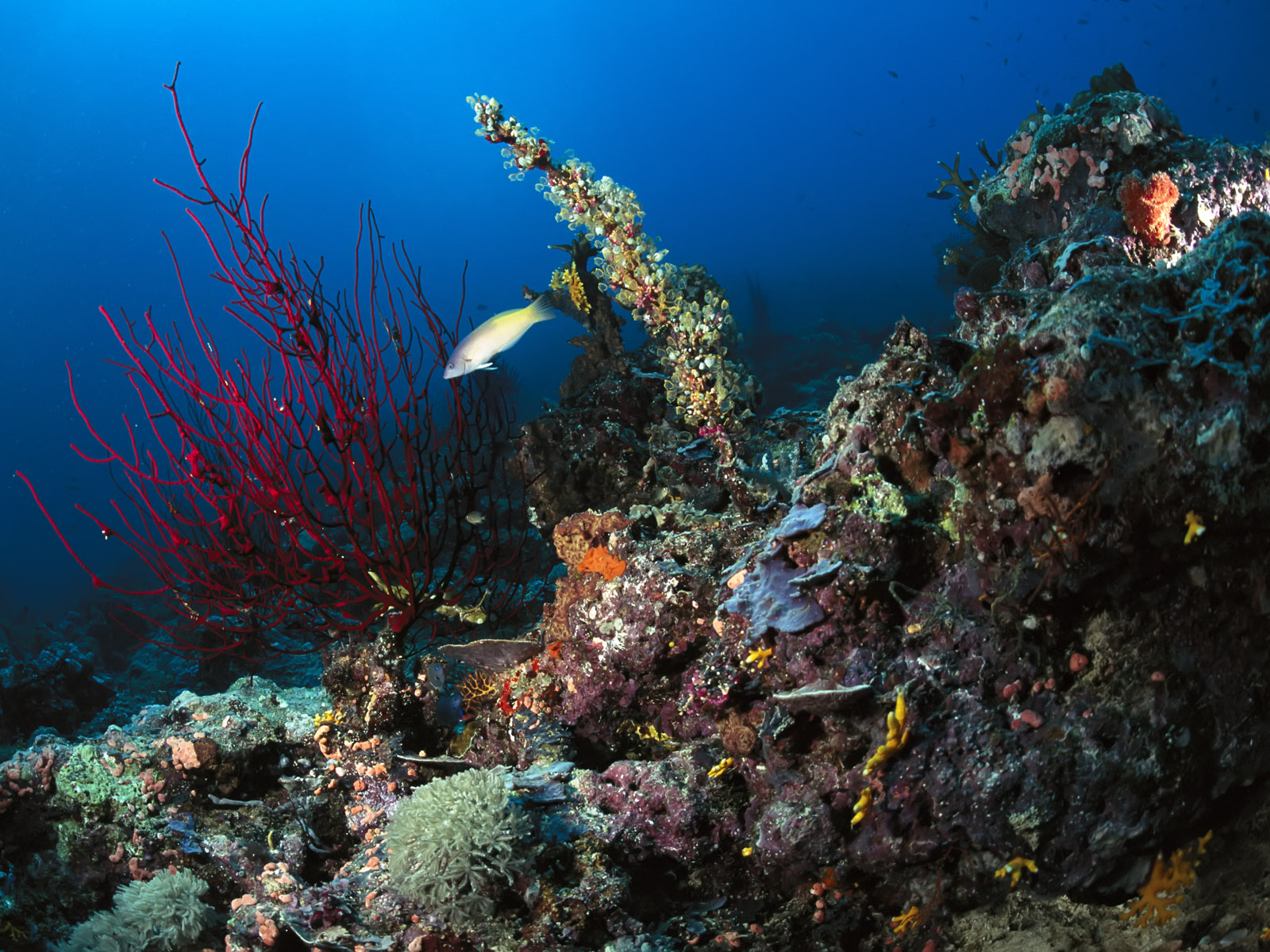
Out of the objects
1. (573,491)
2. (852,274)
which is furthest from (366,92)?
(573,491)

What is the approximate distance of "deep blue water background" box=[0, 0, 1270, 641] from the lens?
234ft

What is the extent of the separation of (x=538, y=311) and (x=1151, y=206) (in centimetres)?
418

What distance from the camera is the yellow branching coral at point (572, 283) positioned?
6.20 metres

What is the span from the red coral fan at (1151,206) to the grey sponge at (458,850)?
516 centimetres

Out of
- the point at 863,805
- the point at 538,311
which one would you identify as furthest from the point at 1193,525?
the point at 538,311

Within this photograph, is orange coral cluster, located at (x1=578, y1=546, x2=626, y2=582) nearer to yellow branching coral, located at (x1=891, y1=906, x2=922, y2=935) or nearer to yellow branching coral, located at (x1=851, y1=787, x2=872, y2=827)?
yellow branching coral, located at (x1=851, y1=787, x2=872, y2=827)

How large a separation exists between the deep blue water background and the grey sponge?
36.2m

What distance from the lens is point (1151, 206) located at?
4090 mm

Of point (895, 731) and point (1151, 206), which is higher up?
point (1151, 206)

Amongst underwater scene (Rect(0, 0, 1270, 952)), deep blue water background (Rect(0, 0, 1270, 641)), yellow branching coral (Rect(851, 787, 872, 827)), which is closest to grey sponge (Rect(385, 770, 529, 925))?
underwater scene (Rect(0, 0, 1270, 952))

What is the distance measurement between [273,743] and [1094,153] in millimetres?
7449

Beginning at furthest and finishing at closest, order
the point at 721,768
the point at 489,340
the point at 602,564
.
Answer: the point at 489,340 → the point at 602,564 → the point at 721,768

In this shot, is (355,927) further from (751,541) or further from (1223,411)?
(1223,411)

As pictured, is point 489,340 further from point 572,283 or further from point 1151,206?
point 1151,206
